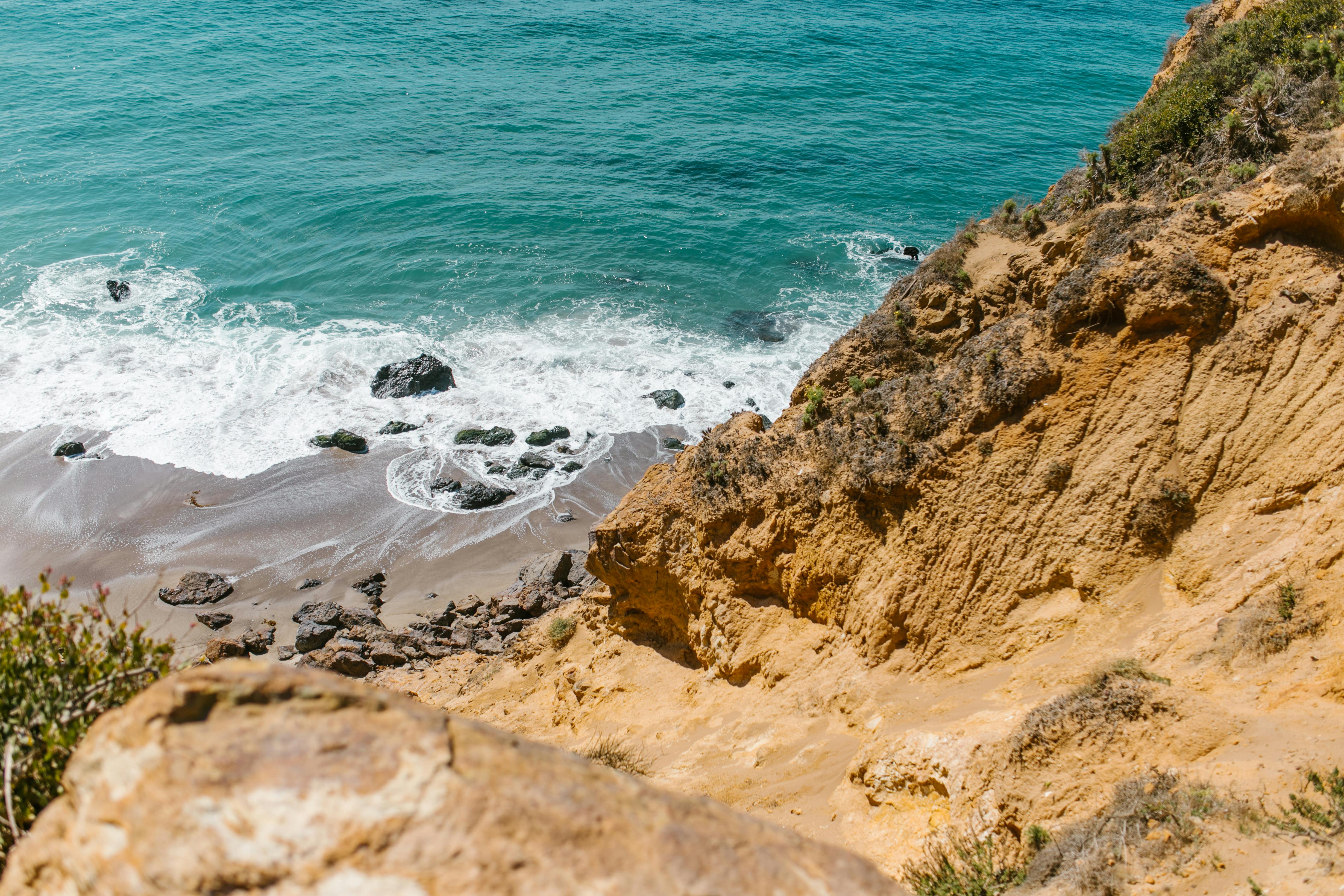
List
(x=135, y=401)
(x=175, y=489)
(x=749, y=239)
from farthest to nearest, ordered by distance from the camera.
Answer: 1. (x=749, y=239)
2. (x=135, y=401)
3. (x=175, y=489)

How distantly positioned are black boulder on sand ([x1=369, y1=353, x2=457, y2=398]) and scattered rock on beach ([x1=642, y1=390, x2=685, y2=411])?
23.2 feet

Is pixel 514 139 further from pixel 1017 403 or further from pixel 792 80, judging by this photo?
pixel 1017 403

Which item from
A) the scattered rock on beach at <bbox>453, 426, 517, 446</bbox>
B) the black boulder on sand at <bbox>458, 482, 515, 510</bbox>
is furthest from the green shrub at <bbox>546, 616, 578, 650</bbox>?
the scattered rock on beach at <bbox>453, 426, 517, 446</bbox>

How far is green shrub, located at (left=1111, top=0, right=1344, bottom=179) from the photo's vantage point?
12.8 m

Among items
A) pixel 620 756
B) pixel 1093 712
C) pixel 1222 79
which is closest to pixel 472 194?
pixel 1222 79

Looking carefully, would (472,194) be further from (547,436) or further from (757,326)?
(547,436)

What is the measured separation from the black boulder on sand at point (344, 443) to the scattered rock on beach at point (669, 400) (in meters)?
9.33

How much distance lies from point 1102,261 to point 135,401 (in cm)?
2852

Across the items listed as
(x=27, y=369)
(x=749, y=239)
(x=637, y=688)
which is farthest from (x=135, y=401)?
(x=749, y=239)

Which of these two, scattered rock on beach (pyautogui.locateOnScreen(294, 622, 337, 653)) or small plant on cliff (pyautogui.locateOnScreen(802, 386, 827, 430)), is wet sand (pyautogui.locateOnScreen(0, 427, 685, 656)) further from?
small plant on cliff (pyautogui.locateOnScreen(802, 386, 827, 430))

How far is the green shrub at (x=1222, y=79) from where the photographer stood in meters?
12.8

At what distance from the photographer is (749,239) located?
118 feet

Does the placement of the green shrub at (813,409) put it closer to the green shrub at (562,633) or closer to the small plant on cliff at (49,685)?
the green shrub at (562,633)

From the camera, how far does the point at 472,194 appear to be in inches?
1529
